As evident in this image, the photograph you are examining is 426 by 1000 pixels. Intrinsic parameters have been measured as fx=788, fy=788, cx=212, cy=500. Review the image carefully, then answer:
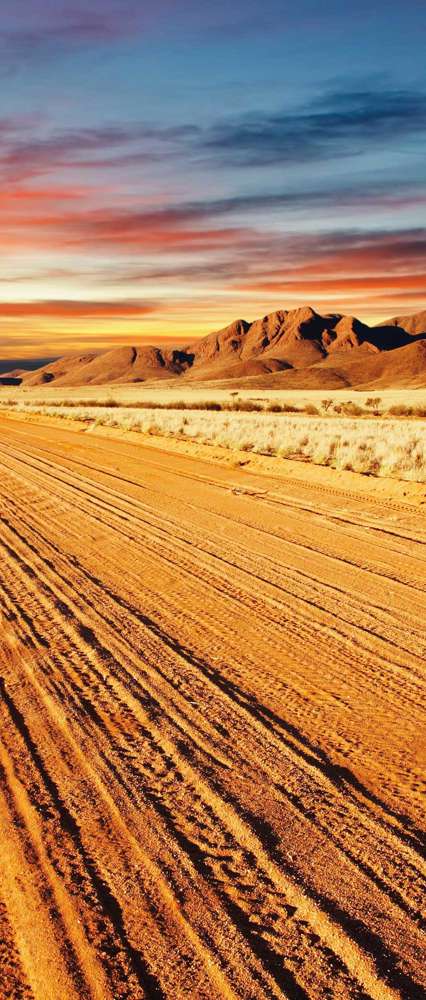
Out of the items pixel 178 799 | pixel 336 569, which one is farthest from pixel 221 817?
pixel 336 569

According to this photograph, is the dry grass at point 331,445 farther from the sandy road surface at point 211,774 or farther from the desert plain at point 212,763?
the sandy road surface at point 211,774

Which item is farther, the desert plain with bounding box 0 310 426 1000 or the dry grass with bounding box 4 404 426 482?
the dry grass with bounding box 4 404 426 482

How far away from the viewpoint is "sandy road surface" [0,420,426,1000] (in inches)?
124

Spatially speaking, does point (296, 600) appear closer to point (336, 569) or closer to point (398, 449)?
point (336, 569)

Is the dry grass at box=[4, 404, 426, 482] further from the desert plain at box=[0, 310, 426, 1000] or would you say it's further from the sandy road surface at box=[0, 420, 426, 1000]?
the sandy road surface at box=[0, 420, 426, 1000]

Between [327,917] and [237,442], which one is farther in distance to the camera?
[237,442]

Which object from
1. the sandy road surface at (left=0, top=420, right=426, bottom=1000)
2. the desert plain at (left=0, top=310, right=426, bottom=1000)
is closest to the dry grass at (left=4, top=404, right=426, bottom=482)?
the desert plain at (left=0, top=310, right=426, bottom=1000)

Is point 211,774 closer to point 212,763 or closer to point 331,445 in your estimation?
point 212,763

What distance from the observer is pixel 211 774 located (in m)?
4.52

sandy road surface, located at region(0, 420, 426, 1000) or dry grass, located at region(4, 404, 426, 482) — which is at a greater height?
dry grass, located at region(4, 404, 426, 482)

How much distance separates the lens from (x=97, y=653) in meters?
6.41

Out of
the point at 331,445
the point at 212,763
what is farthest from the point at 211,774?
the point at 331,445

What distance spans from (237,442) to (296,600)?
637 inches

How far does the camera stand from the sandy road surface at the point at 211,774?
3.14 metres
